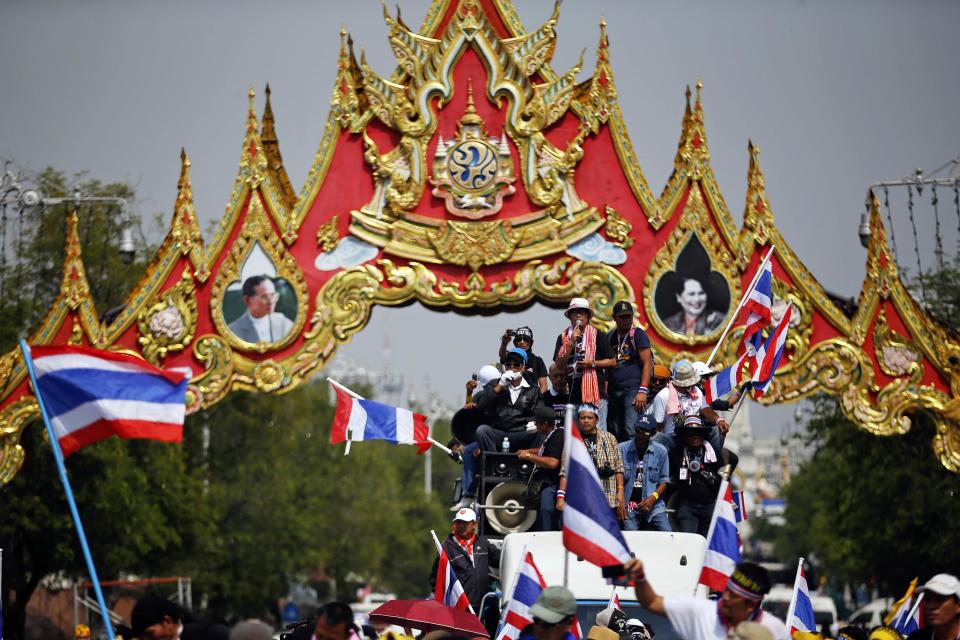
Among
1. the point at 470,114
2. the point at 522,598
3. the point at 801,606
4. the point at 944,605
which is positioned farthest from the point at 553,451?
the point at 470,114

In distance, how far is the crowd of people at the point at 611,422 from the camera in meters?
15.9

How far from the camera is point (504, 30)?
1061 inches

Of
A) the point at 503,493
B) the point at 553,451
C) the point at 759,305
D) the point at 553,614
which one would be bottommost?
the point at 553,614

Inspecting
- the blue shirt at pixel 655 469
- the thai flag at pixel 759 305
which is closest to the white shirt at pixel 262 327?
the thai flag at pixel 759 305

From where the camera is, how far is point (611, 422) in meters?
18.1

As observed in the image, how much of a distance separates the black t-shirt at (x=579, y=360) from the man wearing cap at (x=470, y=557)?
200 centimetres

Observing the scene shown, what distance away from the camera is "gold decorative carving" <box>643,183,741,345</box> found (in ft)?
85.1

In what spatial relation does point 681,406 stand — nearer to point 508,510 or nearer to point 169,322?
point 508,510

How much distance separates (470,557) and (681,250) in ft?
36.0

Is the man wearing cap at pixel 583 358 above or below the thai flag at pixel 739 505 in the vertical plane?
above

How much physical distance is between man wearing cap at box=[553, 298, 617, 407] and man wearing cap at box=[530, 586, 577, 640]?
821 centimetres

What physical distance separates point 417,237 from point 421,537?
52283mm

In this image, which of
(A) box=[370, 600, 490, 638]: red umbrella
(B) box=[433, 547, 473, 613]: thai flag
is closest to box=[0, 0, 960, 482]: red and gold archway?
(B) box=[433, 547, 473, 613]: thai flag

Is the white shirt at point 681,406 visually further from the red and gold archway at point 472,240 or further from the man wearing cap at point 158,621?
the red and gold archway at point 472,240
